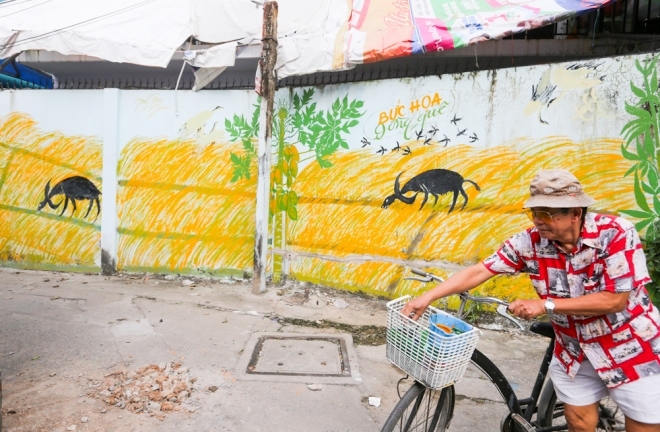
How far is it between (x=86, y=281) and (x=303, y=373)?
12.8 feet

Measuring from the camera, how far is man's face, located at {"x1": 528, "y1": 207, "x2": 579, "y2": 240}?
6.51 ft

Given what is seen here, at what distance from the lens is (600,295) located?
1928mm

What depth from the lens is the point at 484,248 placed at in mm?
4832

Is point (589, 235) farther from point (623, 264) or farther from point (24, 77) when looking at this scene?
point (24, 77)

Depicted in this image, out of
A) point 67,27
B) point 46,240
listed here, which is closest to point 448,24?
point 67,27

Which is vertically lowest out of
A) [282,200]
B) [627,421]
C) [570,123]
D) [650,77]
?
[627,421]

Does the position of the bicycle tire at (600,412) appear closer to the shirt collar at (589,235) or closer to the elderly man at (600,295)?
the elderly man at (600,295)

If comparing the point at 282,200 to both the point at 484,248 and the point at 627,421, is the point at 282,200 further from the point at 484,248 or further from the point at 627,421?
the point at 627,421

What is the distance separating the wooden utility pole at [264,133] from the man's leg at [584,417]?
400cm

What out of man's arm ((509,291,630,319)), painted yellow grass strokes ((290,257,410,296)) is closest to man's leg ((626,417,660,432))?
man's arm ((509,291,630,319))

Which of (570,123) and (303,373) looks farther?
(570,123)

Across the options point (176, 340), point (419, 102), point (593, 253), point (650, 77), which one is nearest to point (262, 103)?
point (419, 102)

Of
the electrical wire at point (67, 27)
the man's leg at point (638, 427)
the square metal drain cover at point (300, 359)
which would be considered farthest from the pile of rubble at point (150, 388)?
the electrical wire at point (67, 27)

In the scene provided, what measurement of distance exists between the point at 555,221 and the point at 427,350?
76 centimetres
